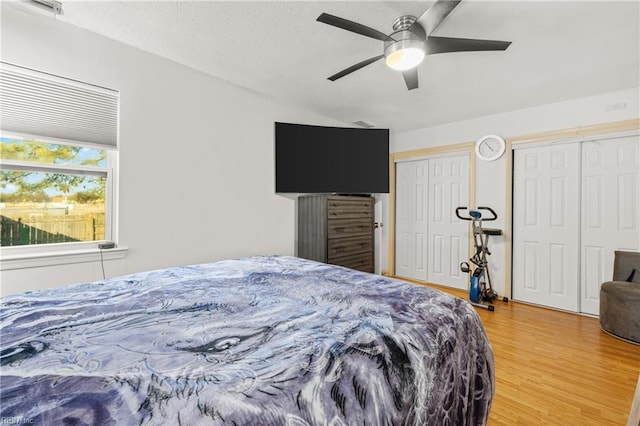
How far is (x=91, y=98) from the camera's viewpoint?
6.68ft

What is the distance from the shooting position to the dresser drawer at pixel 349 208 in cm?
329

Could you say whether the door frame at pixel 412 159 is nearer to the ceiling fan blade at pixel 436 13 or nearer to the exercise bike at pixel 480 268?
the exercise bike at pixel 480 268

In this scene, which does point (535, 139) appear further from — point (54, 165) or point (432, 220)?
point (54, 165)

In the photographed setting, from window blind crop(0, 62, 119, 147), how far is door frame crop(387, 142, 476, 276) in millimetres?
3677

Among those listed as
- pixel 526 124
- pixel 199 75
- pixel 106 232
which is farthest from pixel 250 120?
pixel 526 124

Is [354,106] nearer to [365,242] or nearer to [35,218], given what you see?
[365,242]

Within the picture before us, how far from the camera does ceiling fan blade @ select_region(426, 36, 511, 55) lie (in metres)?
1.63

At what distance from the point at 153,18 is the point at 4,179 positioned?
1.41m

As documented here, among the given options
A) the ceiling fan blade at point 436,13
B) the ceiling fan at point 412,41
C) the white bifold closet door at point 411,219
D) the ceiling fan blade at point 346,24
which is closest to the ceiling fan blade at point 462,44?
the ceiling fan at point 412,41

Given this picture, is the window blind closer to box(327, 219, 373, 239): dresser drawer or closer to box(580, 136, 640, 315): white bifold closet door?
box(327, 219, 373, 239): dresser drawer

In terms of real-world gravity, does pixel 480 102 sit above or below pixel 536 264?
above

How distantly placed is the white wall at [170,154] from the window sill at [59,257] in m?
0.04

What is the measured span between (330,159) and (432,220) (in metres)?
1.94

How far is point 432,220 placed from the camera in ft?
13.7
